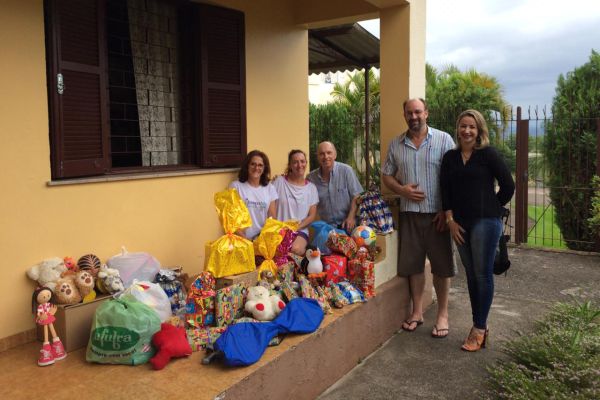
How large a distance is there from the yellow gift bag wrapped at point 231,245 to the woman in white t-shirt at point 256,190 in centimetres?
29

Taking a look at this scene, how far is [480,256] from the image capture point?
408cm

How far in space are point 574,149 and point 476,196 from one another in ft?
16.7

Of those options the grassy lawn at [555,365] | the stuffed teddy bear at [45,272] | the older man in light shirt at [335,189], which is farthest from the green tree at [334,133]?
the stuffed teddy bear at [45,272]

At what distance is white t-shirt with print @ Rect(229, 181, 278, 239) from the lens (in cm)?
450

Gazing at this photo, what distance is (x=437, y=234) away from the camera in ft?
14.9

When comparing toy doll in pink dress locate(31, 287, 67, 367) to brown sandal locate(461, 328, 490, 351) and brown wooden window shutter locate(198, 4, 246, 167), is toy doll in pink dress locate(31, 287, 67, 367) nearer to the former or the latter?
brown wooden window shutter locate(198, 4, 246, 167)

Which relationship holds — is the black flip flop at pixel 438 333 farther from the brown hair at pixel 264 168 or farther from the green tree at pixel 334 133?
the green tree at pixel 334 133

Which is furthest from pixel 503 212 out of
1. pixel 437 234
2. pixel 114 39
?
pixel 114 39

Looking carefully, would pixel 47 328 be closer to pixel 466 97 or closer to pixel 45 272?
pixel 45 272

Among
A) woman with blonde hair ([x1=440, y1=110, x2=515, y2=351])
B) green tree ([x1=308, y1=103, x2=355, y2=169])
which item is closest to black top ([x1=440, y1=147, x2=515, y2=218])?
woman with blonde hair ([x1=440, y1=110, x2=515, y2=351])

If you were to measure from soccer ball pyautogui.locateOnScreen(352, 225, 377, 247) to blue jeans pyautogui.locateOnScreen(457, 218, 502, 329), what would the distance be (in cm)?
72

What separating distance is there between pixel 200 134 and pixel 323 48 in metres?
3.22

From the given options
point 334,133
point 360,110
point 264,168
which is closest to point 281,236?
point 264,168

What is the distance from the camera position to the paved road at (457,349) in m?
3.69
